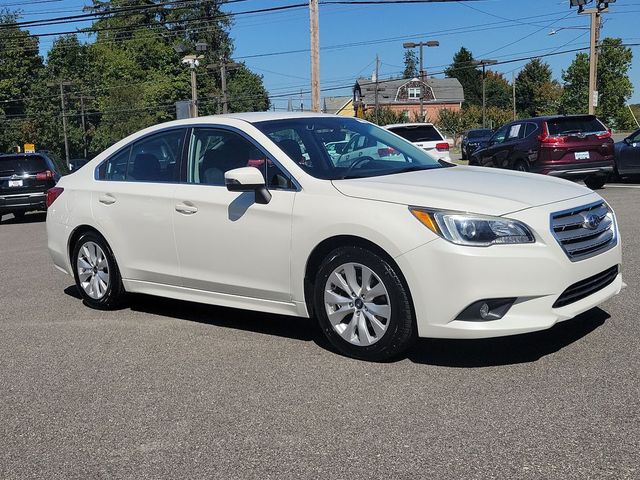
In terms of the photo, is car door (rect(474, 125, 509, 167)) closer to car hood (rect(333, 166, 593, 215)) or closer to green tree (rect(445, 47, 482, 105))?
car hood (rect(333, 166, 593, 215))

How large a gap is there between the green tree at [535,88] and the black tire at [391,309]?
99475 millimetres

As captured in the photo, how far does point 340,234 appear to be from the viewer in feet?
15.0

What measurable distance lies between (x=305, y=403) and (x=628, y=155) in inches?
584

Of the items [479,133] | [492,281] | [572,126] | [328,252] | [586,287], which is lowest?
[586,287]

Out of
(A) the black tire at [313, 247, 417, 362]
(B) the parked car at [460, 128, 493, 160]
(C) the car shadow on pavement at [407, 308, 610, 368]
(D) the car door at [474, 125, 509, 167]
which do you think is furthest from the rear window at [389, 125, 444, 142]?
(B) the parked car at [460, 128, 493, 160]

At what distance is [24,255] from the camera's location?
10367 mm

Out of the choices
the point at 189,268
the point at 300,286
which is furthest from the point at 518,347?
the point at 189,268

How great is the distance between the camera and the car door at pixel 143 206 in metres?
5.70

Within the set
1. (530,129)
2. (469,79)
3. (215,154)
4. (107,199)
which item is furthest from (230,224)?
(469,79)

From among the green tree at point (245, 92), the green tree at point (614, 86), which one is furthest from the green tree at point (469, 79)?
the green tree at point (614, 86)

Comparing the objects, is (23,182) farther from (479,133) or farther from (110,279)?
(479,133)

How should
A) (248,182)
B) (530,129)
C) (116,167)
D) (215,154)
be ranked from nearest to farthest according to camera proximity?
1. (248,182)
2. (215,154)
3. (116,167)
4. (530,129)

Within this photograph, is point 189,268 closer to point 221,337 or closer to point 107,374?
point 221,337

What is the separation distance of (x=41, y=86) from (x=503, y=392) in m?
82.1
